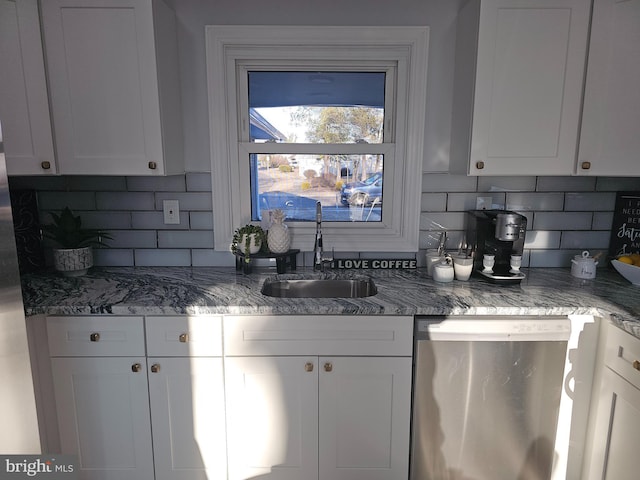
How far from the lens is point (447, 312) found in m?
1.67

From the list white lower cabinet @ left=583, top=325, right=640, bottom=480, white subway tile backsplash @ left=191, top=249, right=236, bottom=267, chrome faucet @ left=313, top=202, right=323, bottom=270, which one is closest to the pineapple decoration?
chrome faucet @ left=313, top=202, right=323, bottom=270

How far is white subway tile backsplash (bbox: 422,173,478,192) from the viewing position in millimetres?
2184

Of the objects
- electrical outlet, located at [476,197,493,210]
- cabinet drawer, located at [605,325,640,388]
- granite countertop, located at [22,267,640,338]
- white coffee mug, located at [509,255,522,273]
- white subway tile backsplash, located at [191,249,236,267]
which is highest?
Result: electrical outlet, located at [476,197,493,210]

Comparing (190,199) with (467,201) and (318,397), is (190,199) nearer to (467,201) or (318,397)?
(318,397)

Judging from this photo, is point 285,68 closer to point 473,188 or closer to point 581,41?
point 473,188

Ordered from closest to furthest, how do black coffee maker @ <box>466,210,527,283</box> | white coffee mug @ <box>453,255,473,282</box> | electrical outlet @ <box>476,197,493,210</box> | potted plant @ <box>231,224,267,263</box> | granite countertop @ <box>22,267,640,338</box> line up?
1. granite countertop @ <box>22,267,640,338</box>
2. black coffee maker @ <box>466,210,527,283</box>
3. white coffee mug @ <box>453,255,473,282</box>
4. potted plant @ <box>231,224,267,263</box>
5. electrical outlet @ <box>476,197,493,210</box>

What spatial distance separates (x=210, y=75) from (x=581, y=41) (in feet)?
5.45

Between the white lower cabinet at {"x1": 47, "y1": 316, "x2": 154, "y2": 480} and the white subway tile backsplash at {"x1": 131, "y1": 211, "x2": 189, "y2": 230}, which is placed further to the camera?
the white subway tile backsplash at {"x1": 131, "y1": 211, "x2": 189, "y2": 230}

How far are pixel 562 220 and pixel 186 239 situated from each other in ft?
6.55

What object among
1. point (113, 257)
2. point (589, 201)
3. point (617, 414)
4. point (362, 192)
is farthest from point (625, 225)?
point (113, 257)

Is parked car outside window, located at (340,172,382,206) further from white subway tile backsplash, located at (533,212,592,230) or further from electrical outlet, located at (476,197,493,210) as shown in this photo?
white subway tile backsplash, located at (533,212,592,230)

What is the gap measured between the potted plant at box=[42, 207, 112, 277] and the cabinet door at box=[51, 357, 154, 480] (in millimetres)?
486

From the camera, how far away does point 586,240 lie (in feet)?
7.41

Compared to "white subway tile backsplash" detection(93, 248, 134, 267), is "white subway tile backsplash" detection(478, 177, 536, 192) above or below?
above
